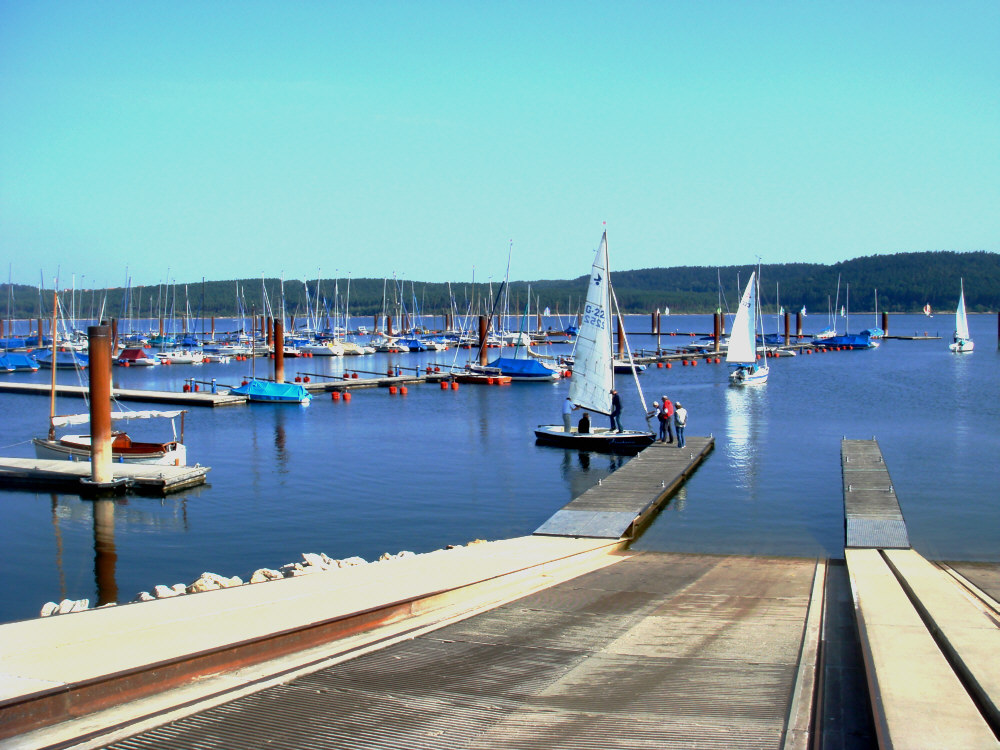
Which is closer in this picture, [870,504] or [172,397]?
[870,504]

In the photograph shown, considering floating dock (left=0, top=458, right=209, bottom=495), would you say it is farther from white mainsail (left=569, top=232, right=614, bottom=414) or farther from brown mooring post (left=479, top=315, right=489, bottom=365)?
brown mooring post (left=479, top=315, right=489, bottom=365)

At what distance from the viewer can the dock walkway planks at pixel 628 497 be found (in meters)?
20.7

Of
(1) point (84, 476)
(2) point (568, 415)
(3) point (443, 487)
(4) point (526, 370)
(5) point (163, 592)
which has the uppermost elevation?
(4) point (526, 370)

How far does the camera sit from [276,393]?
5547cm

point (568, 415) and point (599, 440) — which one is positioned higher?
point (568, 415)

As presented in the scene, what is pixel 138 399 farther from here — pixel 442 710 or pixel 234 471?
pixel 442 710

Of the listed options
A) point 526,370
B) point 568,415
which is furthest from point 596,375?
point 526,370

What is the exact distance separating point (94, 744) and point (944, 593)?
10757 millimetres

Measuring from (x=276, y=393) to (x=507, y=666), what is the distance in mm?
47644

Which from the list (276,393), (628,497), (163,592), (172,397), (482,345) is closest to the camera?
(163,592)

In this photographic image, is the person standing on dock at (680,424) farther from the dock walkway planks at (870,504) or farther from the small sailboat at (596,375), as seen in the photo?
the dock walkway planks at (870,504)

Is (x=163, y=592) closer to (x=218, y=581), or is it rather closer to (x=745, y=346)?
(x=218, y=581)

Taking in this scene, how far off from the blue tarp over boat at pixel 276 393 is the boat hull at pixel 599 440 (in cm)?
2250

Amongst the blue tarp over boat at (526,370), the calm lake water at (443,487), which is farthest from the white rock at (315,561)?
the blue tarp over boat at (526,370)
